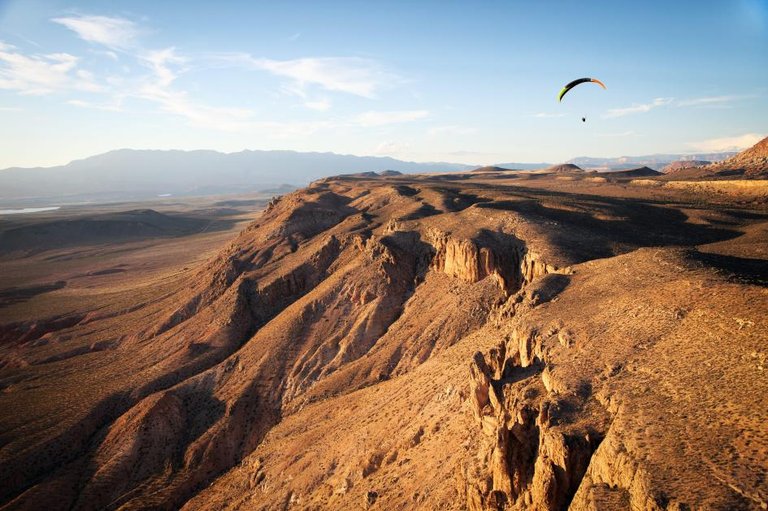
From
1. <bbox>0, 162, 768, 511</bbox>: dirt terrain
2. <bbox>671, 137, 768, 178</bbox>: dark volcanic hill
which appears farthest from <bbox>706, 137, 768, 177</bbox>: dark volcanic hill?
<bbox>0, 162, 768, 511</bbox>: dirt terrain

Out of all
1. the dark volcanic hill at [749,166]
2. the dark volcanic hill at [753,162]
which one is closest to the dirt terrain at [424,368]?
the dark volcanic hill at [749,166]

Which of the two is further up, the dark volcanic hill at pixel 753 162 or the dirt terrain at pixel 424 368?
the dark volcanic hill at pixel 753 162

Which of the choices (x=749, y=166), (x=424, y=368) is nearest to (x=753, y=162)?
(x=749, y=166)

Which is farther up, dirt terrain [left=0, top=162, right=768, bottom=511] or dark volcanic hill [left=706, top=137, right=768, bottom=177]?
dark volcanic hill [left=706, top=137, right=768, bottom=177]

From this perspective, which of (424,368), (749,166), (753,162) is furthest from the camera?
(753,162)

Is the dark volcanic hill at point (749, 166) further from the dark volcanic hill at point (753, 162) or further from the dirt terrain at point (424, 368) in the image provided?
the dirt terrain at point (424, 368)

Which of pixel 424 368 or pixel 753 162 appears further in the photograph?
pixel 753 162

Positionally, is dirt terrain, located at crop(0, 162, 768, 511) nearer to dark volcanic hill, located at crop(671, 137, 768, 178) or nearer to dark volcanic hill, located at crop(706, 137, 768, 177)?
dark volcanic hill, located at crop(671, 137, 768, 178)

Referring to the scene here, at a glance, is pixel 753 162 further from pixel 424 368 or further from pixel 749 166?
pixel 424 368

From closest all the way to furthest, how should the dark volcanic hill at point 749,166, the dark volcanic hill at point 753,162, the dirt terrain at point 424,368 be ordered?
the dirt terrain at point 424,368
the dark volcanic hill at point 749,166
the dark volcanic hill at point 753,162
